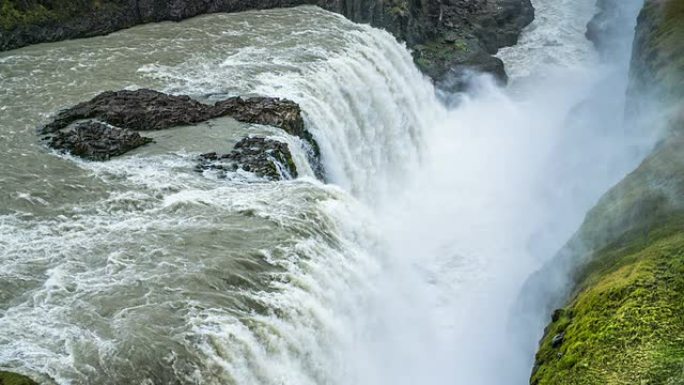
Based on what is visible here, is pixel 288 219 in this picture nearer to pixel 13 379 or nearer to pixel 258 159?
pixel 258 159

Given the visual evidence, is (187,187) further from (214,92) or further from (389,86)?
(389,86)

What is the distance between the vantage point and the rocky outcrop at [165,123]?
17531mm

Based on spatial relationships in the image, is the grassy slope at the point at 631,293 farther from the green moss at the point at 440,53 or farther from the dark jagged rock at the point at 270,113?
the green moss at the point at 440,53

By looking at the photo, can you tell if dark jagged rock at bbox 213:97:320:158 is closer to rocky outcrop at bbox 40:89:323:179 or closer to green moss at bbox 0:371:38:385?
rocky outcrop at bbox 40:89:323:179

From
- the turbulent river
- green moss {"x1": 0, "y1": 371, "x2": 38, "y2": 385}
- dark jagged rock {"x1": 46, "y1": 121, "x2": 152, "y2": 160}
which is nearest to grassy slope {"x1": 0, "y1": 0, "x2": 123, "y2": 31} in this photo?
the turbulent river

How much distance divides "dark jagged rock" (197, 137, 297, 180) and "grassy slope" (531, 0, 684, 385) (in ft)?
24.9

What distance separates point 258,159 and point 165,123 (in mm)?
3699

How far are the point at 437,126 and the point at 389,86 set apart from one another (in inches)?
213

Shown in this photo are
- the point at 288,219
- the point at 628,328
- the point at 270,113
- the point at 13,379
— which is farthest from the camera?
the point at 270,113

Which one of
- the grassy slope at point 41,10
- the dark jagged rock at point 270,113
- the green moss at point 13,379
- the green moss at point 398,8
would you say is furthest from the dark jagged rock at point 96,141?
the green moss at point 398,8

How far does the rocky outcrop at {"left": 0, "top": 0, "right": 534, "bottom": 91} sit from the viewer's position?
2608cm

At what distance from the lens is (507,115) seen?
35.3m

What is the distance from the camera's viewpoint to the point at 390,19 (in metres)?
36.1

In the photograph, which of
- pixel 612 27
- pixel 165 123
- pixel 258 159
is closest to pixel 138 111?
pixel 165 123
